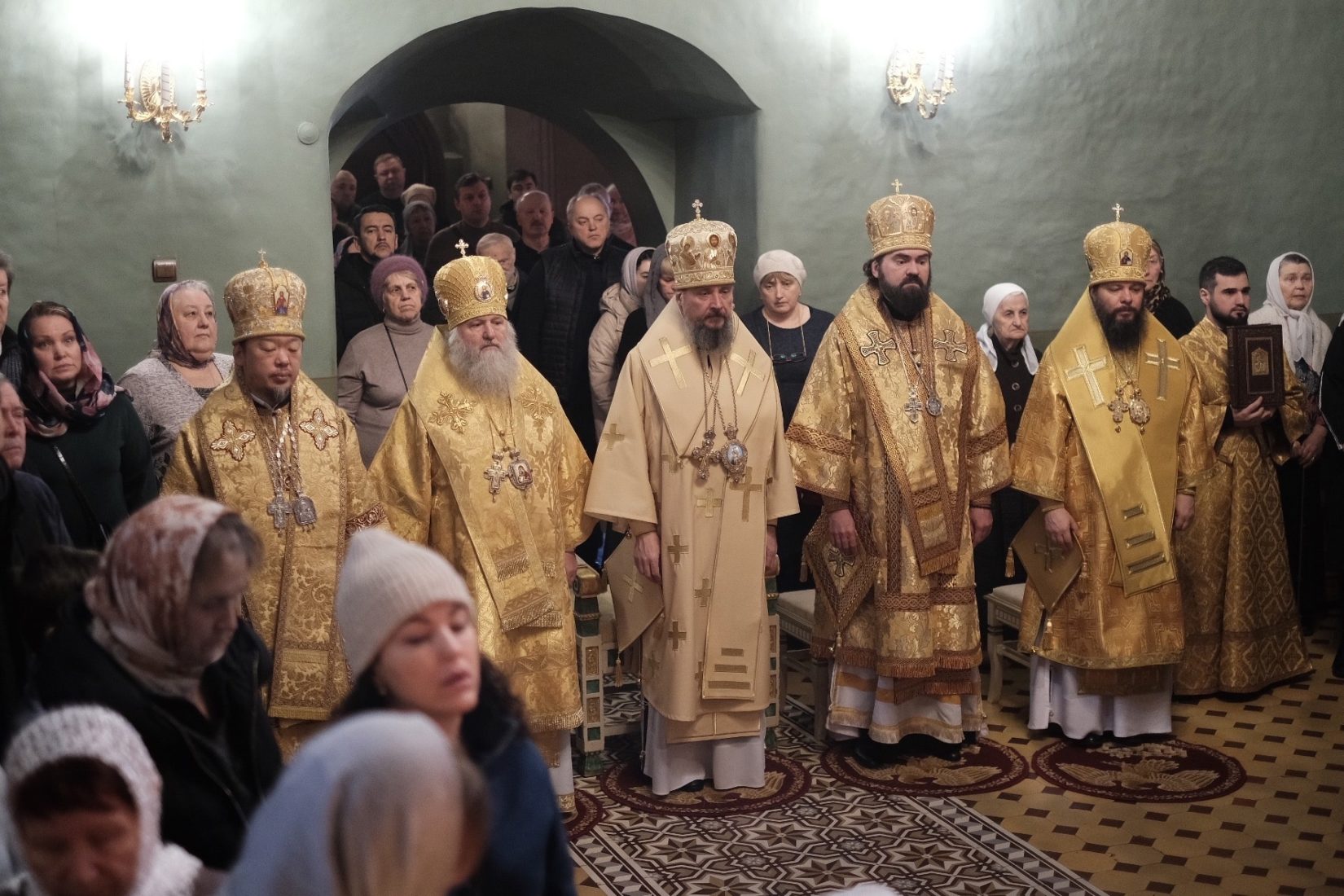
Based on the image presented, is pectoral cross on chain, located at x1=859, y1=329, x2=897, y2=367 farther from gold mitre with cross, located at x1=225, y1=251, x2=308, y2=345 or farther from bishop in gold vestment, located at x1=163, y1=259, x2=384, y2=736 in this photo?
gold mitre with cross, located at x1=225, y1=251, x2=308, y2=345

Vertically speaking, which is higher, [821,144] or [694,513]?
[821,144]

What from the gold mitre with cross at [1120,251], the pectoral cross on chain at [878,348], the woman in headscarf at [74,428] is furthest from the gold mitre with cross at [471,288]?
the gold mitre with cross at [1120,251]

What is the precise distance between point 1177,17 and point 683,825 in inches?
223

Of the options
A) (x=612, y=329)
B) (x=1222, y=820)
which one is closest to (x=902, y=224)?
(x=612, y=329)

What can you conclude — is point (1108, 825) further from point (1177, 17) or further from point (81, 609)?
point (1177, 17)

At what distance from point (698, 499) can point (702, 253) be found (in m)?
0.86

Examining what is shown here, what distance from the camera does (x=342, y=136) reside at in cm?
955

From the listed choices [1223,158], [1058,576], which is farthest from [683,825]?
[1223,158]

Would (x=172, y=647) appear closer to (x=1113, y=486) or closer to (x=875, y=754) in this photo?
(x=875, y=754)

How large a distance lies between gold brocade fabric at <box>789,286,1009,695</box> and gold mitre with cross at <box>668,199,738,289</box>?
625mm

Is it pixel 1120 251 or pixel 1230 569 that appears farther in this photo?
pixel 1230 569

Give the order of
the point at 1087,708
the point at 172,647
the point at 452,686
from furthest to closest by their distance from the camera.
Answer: the point at 1087,708 < the point at 172,647 < the point at 452,686

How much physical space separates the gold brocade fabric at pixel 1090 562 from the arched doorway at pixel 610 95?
8.17 feet

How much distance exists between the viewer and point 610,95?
894cm
